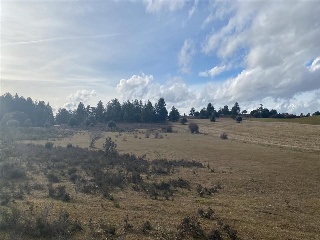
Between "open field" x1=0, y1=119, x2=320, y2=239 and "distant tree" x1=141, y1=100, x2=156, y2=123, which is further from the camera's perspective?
"distant tree" x1=141, y1=100, x2=156, y2=123

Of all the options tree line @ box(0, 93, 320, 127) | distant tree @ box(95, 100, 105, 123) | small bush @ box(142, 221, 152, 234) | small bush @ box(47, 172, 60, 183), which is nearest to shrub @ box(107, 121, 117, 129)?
tree line @ box(0, 93, 320, 127)

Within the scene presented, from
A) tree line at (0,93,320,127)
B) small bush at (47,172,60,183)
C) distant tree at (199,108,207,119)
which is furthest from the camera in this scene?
distant tree at (199,108,207,119)

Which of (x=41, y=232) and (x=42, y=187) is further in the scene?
(x=42, y=187)

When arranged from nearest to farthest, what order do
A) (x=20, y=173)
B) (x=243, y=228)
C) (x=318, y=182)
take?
(x=243, y=228), (x=20, y=173), (x=318, y=182)

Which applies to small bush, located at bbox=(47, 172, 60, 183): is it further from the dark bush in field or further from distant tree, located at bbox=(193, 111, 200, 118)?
distant tree, located at bbox=(193, 111, 200, 118)

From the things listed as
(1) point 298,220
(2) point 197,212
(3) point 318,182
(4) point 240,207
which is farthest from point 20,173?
(3) point 318,182

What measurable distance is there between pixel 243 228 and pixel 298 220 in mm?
3681

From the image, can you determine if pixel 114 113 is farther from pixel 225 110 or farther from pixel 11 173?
pixel 11 173

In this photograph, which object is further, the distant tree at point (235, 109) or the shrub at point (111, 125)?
the distant tree at point (235, 109)

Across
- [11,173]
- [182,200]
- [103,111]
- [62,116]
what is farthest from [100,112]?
[182,200]

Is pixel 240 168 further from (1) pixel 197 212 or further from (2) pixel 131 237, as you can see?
Result: (2) pixel 131 237

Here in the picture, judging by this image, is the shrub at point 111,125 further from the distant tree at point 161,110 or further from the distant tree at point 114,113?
the distant tree at point 161,110

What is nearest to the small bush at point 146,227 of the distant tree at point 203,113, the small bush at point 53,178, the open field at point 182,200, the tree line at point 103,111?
the open field at point 182,200

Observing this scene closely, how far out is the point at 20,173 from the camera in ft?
70.3
